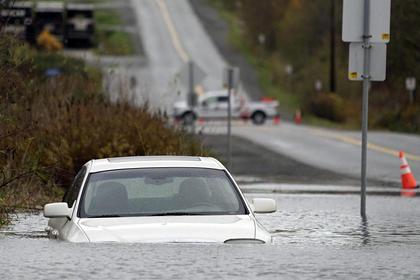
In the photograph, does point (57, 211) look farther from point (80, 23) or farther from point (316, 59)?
point (316, 59)

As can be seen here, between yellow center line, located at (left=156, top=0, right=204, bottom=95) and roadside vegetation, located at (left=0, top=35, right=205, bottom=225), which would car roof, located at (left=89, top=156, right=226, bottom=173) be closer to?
roadside vegetation, located at (left=0, top=35, right=205, bottom=225)

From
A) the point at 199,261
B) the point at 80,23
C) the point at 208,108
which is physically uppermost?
the point at 199,261

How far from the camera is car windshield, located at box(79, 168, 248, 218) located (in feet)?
39.7

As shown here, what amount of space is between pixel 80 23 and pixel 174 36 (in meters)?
26.8

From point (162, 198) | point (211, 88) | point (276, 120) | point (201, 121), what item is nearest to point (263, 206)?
point (162, 198)

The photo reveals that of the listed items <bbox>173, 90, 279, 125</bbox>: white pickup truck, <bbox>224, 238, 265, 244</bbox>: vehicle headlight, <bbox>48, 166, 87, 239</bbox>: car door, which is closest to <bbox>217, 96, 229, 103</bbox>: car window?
<bbox>173, 90, 279, 125</bbox>: white pickup truck

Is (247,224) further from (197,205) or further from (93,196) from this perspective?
(93,196)

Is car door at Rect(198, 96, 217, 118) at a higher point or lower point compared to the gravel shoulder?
lower

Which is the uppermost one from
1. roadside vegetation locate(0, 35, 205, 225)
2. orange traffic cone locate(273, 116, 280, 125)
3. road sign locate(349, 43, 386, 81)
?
road sign locate(349, 43, 386, 81)

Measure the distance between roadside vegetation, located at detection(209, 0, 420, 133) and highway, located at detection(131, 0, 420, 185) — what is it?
10.8 feet

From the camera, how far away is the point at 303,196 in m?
24.6

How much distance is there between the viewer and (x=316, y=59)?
89375 mm

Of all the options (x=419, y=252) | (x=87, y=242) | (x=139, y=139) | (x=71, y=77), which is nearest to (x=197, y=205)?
A: (x=87, y=242)

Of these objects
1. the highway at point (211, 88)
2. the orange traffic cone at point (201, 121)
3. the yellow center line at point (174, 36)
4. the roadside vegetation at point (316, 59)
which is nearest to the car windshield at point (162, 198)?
the highway at point (211, 88)
